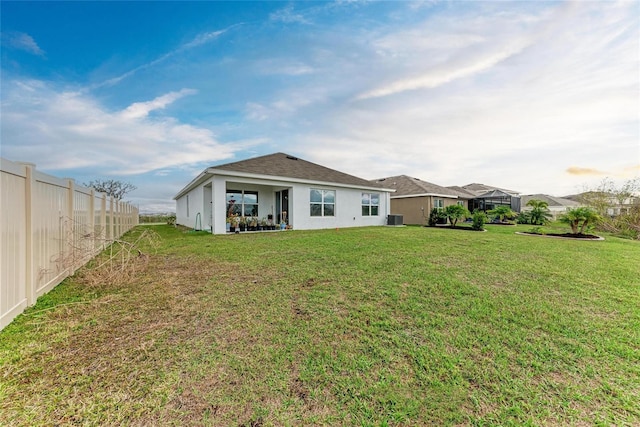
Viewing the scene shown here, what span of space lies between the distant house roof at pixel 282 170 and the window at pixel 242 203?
1.73m

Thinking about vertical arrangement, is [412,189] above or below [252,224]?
above

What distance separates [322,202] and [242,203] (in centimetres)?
468

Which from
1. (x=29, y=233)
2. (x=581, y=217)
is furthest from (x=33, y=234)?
(x=581, y=217)

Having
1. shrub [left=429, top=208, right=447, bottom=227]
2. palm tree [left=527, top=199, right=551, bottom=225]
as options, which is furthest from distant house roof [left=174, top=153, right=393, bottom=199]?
palm tree [left=527, top=199, right=551, bottom=225]

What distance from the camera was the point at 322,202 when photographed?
1517 cm

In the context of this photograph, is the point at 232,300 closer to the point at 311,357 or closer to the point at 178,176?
the point at 311,357

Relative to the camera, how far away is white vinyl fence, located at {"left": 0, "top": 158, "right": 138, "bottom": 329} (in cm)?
278

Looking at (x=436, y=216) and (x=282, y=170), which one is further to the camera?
(x=436, y=216)

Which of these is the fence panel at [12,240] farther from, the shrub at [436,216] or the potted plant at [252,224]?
the shrub at [436,216]

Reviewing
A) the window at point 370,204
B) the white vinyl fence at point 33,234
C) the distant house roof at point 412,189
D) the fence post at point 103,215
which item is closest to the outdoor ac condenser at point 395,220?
the window at point 370,204

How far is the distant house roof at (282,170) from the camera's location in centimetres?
1180

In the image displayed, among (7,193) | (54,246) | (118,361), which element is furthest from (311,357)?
(54,246)

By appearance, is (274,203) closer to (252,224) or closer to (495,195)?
(252,224)

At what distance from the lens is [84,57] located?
935cm
